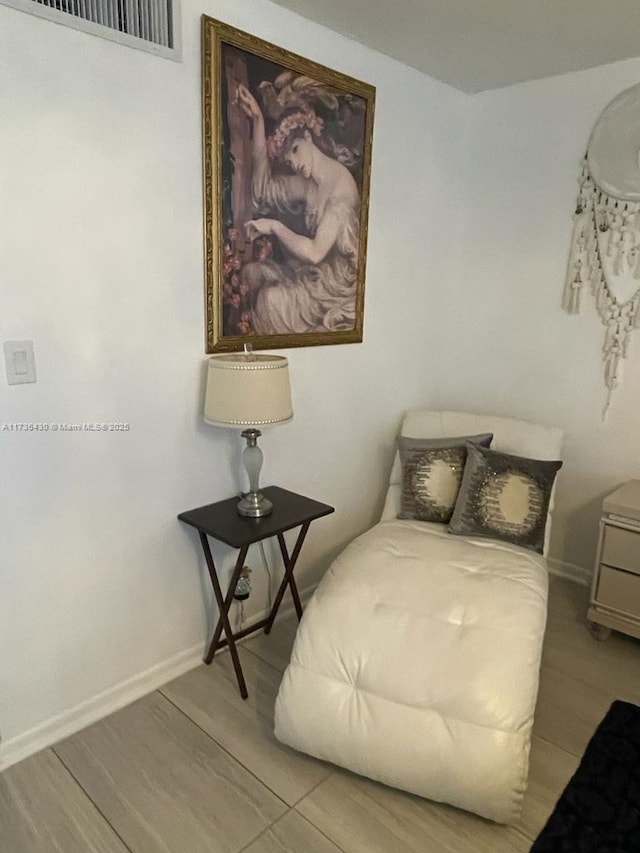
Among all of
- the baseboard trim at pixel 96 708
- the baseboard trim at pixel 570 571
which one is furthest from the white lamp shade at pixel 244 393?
the baseboard trim at pixel 570 571

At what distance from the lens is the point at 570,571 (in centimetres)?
306

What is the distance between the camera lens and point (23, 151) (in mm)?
1612

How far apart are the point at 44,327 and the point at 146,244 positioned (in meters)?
0.43

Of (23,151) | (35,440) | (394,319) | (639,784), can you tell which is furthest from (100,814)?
(394,319)

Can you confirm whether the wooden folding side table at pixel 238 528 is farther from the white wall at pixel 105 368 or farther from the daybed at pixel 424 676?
the daybed at pixel 424 676

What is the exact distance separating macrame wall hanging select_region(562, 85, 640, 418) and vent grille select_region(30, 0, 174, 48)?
1925 millimetres

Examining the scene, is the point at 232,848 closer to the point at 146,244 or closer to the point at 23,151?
the point at 146,244

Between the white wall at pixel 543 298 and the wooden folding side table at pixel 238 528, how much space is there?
1448mm

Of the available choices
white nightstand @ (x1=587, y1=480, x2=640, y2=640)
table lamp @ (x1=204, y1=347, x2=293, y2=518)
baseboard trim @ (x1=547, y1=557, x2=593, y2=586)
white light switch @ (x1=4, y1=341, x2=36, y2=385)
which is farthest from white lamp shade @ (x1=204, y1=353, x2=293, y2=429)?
baseboard trim @ (x1=547, y1=557, x2=593, y2=586)

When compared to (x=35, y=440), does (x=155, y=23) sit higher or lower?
higher

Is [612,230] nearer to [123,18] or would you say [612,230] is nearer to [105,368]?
[123,18]

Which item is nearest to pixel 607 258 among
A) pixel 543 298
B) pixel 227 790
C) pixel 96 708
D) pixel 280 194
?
pixel 543 298

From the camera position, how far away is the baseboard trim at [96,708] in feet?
6.16

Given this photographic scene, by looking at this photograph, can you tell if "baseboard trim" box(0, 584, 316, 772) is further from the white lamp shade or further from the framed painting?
the framed painting
